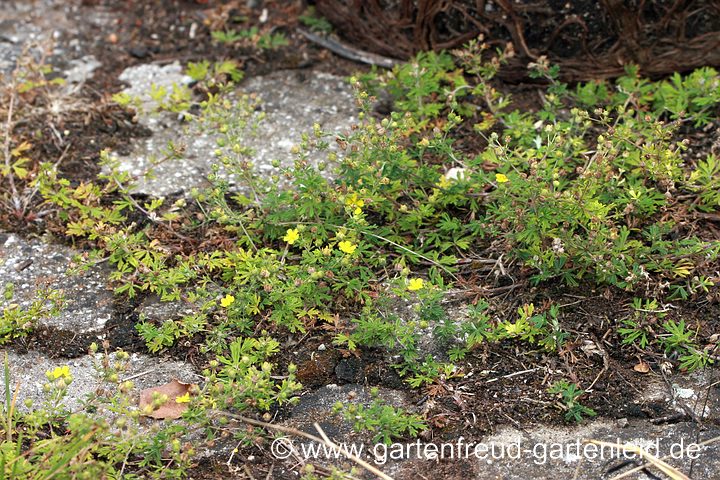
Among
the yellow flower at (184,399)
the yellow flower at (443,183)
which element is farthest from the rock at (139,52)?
the yellow flower at (184,399)

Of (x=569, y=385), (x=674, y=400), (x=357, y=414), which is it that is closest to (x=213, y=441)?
(x=357, y=414)

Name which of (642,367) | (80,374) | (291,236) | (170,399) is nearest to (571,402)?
(642,367)

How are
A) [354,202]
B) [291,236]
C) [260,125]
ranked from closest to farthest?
[291,236]
[354,202]
[260,125]

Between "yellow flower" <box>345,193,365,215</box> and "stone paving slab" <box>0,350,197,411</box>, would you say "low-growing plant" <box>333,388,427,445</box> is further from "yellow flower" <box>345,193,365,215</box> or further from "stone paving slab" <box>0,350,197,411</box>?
"yellow flower" <box>345,193,365,215</box>

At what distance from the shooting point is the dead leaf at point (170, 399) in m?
3.09
